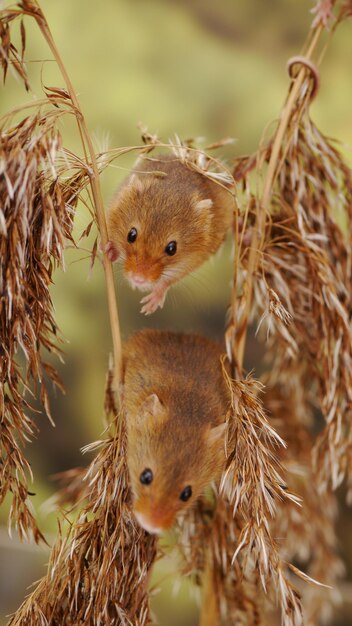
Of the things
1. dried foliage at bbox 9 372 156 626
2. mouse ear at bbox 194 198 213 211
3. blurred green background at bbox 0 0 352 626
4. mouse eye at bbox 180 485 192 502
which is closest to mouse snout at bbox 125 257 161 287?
mouse ear at bbox 194 198 213 211

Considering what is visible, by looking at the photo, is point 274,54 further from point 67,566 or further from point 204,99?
point 67,566

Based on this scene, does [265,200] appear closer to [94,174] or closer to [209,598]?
[94,174]

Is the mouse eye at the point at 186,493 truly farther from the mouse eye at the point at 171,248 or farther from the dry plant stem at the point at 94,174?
the mouse eye at the point at 171,248

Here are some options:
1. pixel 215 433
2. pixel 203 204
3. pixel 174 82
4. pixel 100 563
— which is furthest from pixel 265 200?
pixel 174 82

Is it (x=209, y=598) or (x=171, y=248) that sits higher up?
(x=171, y=248)

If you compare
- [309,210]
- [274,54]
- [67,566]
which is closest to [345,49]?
[274,54]

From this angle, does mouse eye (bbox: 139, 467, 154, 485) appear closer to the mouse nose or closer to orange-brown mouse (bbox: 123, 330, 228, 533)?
orange-brown mouse (bbox: 123, 330, 228, 533)
